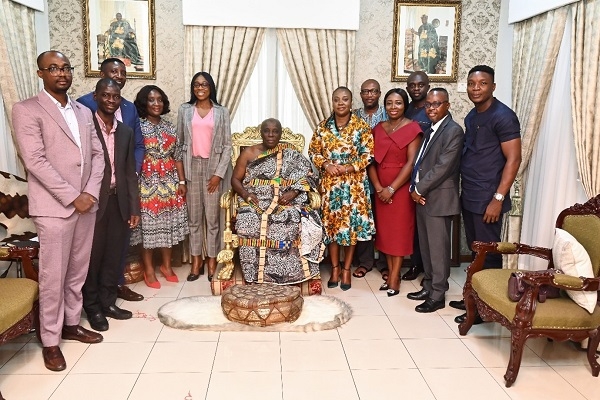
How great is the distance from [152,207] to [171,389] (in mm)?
1875

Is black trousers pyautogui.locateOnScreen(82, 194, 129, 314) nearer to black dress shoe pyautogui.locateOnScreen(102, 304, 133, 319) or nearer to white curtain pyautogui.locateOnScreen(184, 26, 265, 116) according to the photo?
black dress shoe pyautogui.locateOnScreen(102, 304, 133, 319)

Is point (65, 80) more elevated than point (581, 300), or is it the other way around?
point (65, 80)

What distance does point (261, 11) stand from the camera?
16.2ft

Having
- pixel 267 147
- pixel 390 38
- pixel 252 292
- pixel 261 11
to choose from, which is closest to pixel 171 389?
pixel 252 292

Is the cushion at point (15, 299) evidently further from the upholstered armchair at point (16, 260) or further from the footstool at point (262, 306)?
the footstool at point (262, 306)

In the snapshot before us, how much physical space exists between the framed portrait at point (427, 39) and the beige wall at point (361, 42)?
0.08 meters

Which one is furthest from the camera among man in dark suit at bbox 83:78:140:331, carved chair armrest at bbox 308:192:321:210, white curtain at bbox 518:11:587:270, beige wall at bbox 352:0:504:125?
beige wall at bbox 352:0:504:125

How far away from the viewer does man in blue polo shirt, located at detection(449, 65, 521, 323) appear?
140 inches

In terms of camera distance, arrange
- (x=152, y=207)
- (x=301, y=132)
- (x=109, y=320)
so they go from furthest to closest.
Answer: (x=301, y=132), (x=152, y=207), (x=109, y=320)

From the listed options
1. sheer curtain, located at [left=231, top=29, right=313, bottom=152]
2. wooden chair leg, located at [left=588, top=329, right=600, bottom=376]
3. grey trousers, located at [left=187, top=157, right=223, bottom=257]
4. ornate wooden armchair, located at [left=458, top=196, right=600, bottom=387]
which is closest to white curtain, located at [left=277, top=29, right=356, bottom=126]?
sheer curtain, located at [left=231, top=29, right=313, bottom=152]

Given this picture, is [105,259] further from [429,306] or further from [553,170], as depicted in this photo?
[553,170]

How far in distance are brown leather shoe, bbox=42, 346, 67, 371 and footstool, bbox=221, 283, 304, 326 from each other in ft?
3.63

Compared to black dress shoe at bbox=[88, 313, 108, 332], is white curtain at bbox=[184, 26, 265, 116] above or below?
above

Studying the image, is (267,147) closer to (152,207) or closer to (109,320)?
(152,207)
